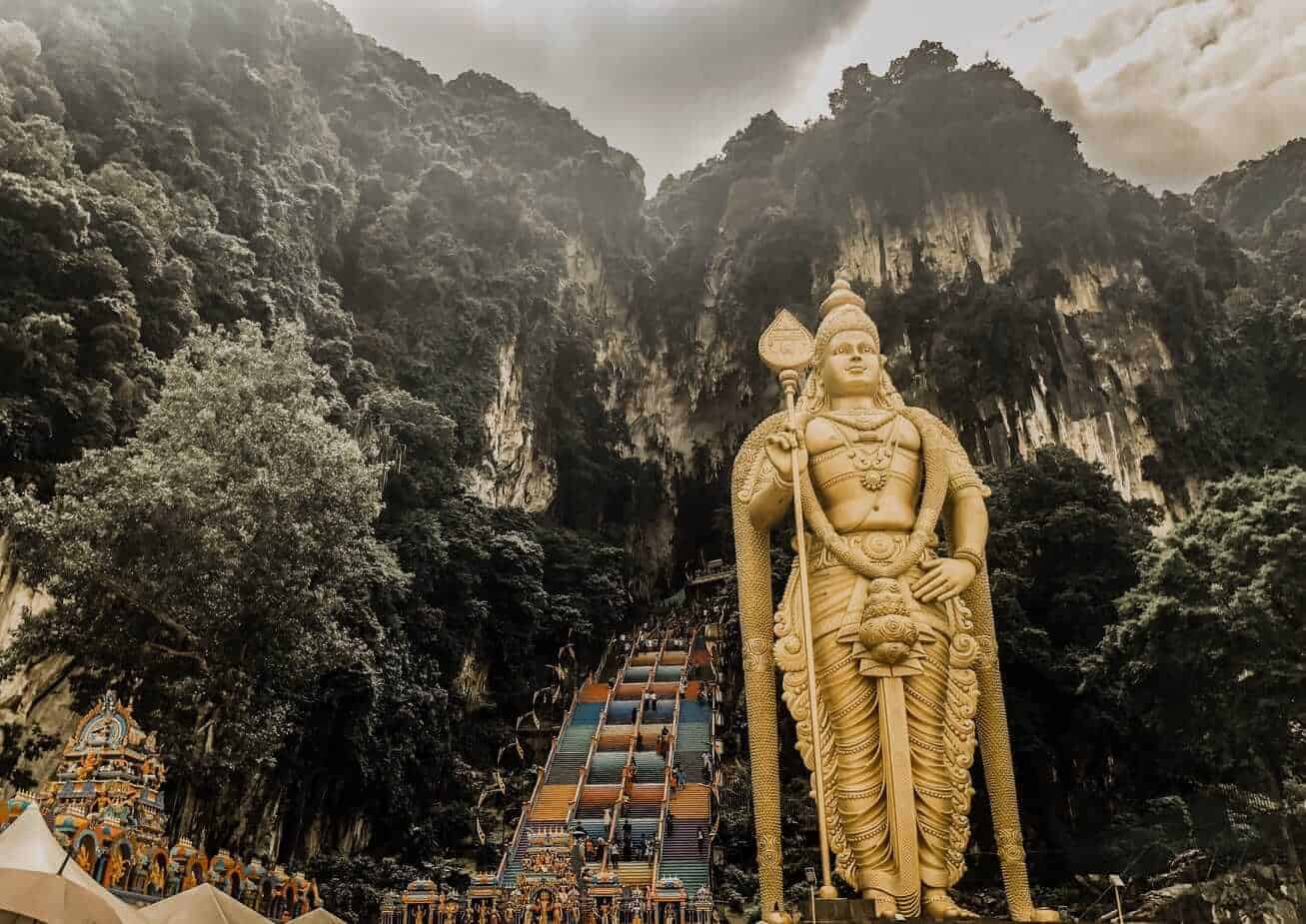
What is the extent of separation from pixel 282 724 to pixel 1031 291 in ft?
59.0

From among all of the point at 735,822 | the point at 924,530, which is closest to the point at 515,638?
the point at 735,822

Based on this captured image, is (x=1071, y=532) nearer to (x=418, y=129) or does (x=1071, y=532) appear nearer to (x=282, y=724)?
(x=282, y=724)

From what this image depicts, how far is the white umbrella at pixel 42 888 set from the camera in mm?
3077

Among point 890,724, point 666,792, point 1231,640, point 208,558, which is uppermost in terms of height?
point 208,558

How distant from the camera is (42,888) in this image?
3.11m

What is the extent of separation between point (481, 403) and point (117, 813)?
46.2 ft

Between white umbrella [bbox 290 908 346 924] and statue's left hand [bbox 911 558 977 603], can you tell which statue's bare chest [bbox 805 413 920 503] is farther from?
white umbrella [bbox 290 908 346 924]

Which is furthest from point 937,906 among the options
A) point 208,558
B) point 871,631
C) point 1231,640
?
point 208,558

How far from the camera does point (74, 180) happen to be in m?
11.2

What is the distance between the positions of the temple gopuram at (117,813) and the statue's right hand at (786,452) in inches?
Result: 151

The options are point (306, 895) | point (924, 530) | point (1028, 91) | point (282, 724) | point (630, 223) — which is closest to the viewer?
point (924, 530)

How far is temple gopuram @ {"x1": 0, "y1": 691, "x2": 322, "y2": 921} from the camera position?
470 cm

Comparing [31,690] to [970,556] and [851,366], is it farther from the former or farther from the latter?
[970,556]

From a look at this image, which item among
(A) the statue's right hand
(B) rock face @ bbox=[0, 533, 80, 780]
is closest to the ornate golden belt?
(A) the statue's right hand
